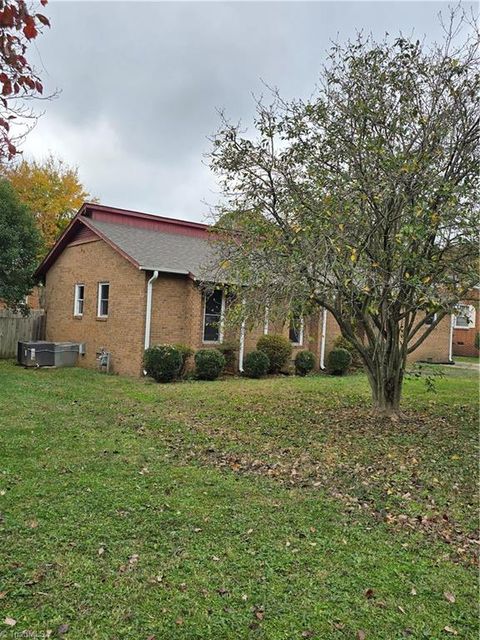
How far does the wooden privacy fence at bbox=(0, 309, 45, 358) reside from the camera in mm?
16953

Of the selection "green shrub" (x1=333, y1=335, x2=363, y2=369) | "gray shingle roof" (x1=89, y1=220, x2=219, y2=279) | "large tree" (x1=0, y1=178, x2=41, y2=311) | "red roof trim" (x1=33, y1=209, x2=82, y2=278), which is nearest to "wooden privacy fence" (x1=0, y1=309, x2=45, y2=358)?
"large tree" (x1=0, y1=178, x2=41, y2=311)

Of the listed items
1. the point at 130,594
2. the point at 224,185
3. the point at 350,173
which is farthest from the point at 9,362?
the point at 130,594

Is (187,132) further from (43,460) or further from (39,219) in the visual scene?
(39,219)

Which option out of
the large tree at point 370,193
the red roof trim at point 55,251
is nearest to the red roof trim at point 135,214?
the red roof trim at point 55,251

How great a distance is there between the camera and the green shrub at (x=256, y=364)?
14.0m

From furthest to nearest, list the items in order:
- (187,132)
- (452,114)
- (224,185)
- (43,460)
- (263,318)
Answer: (187,132)
(224,185)
(263,318)
(452,114)
(43,460)

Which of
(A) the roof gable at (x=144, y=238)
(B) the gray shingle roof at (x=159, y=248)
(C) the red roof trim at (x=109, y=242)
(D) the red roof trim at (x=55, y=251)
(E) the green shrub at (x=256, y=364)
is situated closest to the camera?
(C) the red roof trim at (x=109, y=242)

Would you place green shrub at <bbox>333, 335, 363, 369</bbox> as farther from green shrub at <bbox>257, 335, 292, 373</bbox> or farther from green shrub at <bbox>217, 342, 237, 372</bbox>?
green shrub at <bbox>217, 342, 237, 372</bbox>

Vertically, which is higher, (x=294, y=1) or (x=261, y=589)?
(x=294, y=1)

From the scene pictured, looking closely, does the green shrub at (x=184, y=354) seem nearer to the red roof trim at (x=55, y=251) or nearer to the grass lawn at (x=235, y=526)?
the grass lawn at (x=235, y=526)

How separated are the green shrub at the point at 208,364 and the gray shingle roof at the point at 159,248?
2225 millimetres

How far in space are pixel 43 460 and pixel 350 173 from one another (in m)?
5.74

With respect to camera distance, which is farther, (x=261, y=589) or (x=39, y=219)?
(x=39, y=219)

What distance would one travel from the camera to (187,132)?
39.4ft
